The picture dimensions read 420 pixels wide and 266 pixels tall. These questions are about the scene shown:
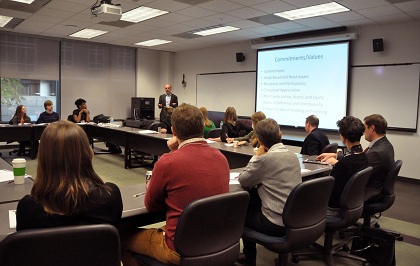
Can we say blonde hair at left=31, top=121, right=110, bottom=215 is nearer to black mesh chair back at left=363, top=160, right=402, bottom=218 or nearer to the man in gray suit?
the man in gray suit

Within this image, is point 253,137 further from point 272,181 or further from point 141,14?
point 141,14

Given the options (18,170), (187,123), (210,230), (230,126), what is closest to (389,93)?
(230,126)

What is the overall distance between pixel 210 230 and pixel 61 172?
2.40ft

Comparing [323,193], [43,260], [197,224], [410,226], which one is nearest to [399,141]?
[410,226]

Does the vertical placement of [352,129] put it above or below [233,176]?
above

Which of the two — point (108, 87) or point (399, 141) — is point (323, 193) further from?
point (108, 87)

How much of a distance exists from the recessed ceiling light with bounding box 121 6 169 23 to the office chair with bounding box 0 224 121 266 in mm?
4841

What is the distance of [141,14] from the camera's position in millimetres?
5938

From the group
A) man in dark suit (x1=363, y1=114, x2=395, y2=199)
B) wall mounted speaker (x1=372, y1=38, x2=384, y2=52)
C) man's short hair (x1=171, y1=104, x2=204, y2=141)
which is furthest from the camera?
wall mounted speaker (x1=372, y1=38, x2=384, y2=52)

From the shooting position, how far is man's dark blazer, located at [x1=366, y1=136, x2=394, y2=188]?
2883 millimetres

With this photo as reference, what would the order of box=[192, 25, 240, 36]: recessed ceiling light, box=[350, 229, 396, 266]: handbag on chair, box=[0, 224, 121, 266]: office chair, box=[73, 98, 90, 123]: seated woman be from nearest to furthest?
box=[0, 224, 121, 266]: office chair
box=[350, 229, 396, 266]: handbag on chair
box=[192, 25, 240, 36]: recessed ceiling light
box=[73, 98, 90, 123]: seated woman

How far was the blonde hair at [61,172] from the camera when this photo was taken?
130 centimetres

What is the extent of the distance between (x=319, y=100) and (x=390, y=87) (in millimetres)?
1303

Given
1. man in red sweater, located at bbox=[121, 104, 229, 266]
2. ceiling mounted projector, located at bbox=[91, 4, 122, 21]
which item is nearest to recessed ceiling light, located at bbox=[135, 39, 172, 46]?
ceiling mounted projector, located at bbox=[91, 4, 122, 21]
